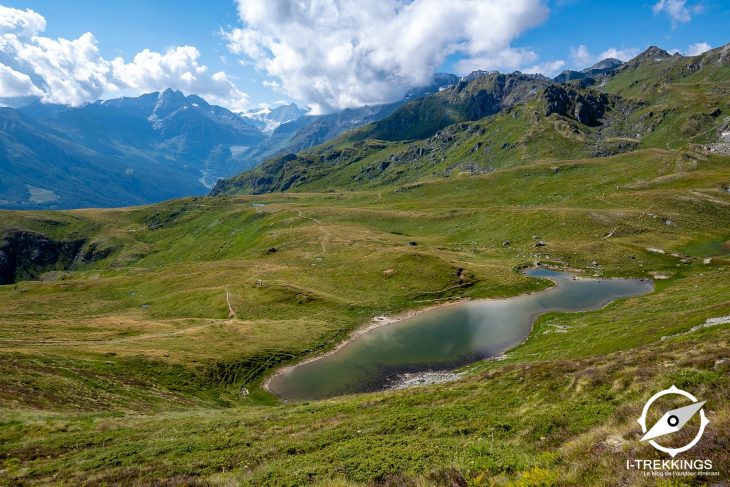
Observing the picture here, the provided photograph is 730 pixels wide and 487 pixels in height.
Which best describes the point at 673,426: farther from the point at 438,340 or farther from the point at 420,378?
the point at 438,340

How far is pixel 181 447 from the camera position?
26641mm

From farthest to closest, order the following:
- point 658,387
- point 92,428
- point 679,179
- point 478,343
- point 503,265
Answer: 1. point 679,179
2. point 503,265
3. point 478,343
4. point 92,428
5. point 658,387

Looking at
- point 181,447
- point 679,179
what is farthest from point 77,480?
point 679,179

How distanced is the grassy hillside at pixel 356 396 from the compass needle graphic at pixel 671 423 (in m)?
0.61

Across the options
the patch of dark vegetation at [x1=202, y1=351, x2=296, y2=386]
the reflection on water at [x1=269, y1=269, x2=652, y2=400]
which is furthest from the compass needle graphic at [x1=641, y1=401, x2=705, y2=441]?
the patch of dark vegetation at [x1=202, y1=351, x2=296, y2=386]

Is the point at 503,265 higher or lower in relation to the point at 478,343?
higher

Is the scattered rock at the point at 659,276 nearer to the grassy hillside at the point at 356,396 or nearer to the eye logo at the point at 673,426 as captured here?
the grassy hillside at the point at 356,396

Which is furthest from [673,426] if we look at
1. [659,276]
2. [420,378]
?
[659,276]

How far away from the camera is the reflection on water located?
59156 mm

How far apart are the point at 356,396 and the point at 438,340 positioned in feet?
104

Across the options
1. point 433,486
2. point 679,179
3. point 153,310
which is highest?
point 679,179

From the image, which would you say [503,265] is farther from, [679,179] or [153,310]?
[679,179]

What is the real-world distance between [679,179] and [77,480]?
236655 millimetres

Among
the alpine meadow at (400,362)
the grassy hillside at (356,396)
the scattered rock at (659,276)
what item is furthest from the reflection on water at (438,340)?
the scattered rock at (659,276)
